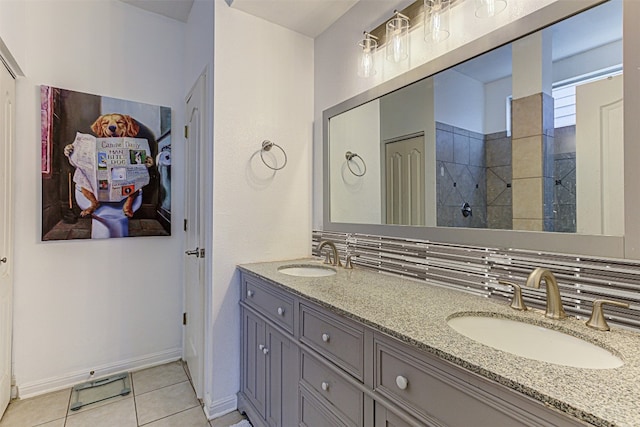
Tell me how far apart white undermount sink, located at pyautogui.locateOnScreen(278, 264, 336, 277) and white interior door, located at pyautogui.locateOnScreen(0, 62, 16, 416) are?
1610 mm

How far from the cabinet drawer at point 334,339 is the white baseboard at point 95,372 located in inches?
68.5

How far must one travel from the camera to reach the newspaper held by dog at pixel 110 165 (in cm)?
218

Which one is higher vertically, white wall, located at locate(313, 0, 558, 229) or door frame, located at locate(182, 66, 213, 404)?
white wall, located at locate(313, 0, 558, 229)

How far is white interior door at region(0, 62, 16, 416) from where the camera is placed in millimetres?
1794

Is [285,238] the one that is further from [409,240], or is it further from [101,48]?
[101,48]

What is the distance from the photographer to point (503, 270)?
1.19 metres

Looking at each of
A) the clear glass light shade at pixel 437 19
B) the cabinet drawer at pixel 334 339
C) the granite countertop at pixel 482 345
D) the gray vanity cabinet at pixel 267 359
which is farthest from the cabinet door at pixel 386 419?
the clear glass light shade at pixel 437 19

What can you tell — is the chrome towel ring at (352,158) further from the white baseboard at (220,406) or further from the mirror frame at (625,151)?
the white baseboard at (220,406)

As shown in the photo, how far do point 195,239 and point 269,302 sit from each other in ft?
2.93

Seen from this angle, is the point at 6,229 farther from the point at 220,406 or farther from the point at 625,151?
the point at 625,151

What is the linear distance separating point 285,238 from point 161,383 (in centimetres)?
135

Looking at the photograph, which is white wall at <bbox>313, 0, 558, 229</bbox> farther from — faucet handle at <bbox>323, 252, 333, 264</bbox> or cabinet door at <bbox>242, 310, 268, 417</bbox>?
cabinet door at <bbox>242, 310, 268, 417</bbox>

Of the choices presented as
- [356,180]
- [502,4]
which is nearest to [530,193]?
[502,4]

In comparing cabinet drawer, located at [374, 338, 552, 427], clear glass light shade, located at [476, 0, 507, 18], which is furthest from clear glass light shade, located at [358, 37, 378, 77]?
cabinet drawer, located at [374, 338, 552, 427]
